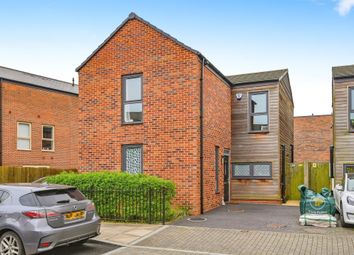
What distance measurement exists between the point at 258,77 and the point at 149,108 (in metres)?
6.44

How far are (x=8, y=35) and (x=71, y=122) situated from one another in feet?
38.5

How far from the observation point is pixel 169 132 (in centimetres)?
1369

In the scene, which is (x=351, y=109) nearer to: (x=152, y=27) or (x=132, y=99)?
(x=152, y=27)

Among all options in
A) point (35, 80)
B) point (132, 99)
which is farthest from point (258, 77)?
Result: point (35, 80)

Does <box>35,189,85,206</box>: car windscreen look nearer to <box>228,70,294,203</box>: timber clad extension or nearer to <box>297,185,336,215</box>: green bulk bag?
<box>297,185,336,215</box>: green bulk bag

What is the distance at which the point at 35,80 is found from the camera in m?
24.4

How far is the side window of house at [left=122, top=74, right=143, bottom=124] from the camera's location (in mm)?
14469

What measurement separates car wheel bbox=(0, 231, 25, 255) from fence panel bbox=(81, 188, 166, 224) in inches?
183

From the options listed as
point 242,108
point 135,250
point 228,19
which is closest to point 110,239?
point 135,250

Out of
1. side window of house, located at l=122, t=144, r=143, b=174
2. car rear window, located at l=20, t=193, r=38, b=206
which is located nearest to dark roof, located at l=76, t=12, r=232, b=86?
side window of house, located at l=122, t=144, r=143, b=174

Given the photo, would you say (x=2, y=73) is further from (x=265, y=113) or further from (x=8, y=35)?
(x=265, y=113)

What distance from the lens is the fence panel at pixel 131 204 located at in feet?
36.9

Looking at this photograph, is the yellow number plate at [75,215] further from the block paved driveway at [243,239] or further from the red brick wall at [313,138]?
the red brick wall at [313,138]

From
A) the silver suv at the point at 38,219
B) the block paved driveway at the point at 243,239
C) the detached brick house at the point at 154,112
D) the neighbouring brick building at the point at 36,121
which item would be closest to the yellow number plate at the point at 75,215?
the silver suv at the point at 38,219
